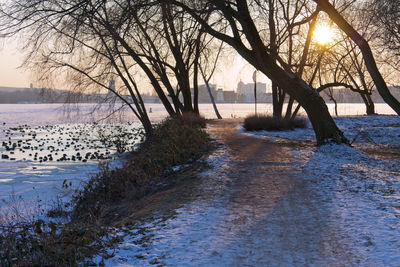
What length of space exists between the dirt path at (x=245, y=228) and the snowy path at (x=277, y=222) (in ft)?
0.03

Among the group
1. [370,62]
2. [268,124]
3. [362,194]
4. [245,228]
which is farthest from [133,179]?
[268,124]

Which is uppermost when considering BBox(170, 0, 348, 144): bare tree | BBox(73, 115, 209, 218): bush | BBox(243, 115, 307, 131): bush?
BBox(170, 0, 348, 144): bare tree

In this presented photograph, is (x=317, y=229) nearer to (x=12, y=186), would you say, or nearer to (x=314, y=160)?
(x=314, y=160)

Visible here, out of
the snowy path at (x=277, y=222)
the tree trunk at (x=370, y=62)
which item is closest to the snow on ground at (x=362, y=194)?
the snowy path at (x=277, y=222)

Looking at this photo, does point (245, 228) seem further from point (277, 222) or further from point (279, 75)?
point (279, 75)

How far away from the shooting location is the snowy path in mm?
3668

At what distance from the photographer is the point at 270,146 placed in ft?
36.7

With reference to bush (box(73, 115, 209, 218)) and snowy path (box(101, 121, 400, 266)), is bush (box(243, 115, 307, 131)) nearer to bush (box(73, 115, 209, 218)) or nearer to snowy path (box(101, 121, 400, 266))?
bush (box(73, 115, 209, 218))

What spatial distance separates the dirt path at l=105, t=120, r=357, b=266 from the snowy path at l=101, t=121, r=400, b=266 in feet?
0.03

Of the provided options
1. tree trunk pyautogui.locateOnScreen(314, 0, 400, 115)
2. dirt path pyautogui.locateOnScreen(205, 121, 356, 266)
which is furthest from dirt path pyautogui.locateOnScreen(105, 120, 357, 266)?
tree trunk pyautogui.locateOnScreen(314, 0, 400, 115)

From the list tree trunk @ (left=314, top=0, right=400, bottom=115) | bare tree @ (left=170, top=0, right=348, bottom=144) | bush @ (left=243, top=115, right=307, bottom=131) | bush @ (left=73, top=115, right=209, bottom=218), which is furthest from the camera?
bush @ (left=243, top=115, right=307, bottom=131)

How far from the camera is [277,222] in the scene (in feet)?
15.1

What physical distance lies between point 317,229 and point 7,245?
11.6 ft

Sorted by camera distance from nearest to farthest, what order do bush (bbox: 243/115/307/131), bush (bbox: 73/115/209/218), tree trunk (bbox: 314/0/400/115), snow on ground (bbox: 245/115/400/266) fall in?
1. snow on ground (bbox: 245/115/400/266)
2. bush (bbox: 73/115/209/218)
3. tree trunk (bbox: 314/0/400/115)
4. bush (bbox: 243/115/307/131)
